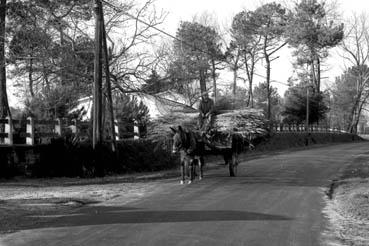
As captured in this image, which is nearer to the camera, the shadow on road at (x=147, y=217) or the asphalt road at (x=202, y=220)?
the asphalt road at (x=202, y=220)

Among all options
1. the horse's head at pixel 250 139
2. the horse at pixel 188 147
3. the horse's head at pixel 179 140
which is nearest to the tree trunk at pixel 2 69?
the horse at pixel 188 147

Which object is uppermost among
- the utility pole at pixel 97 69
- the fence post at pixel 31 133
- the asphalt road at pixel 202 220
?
the utility pole at pixel 97 69

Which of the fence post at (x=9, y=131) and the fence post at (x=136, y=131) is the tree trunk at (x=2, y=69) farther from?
the fence post at (x=136, y=131)

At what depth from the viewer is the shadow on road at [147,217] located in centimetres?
1000

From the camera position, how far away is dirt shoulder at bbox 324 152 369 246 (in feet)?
28.8

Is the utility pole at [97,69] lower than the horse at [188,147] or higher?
higher

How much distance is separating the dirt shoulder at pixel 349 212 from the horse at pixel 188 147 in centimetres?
429

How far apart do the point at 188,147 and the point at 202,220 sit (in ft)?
22.1

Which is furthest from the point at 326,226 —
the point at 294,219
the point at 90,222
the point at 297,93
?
the point at 297,93

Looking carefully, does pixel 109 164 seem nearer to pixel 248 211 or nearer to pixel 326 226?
pixel 248 211

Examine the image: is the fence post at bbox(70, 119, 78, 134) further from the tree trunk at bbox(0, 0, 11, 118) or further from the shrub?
the tree trunk at bbox(0, 0, 11, 118)

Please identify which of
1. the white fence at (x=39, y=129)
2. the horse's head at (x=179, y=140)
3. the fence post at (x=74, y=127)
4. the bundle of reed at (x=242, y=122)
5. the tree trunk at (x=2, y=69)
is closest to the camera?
the horse's head at (x=179, y=140)

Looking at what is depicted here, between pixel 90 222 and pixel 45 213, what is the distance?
199 cm

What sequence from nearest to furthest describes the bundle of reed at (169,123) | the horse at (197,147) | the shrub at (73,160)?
the horse at (197,147)
the bundle of reed at (169,123)
the shrub at (73,160)
